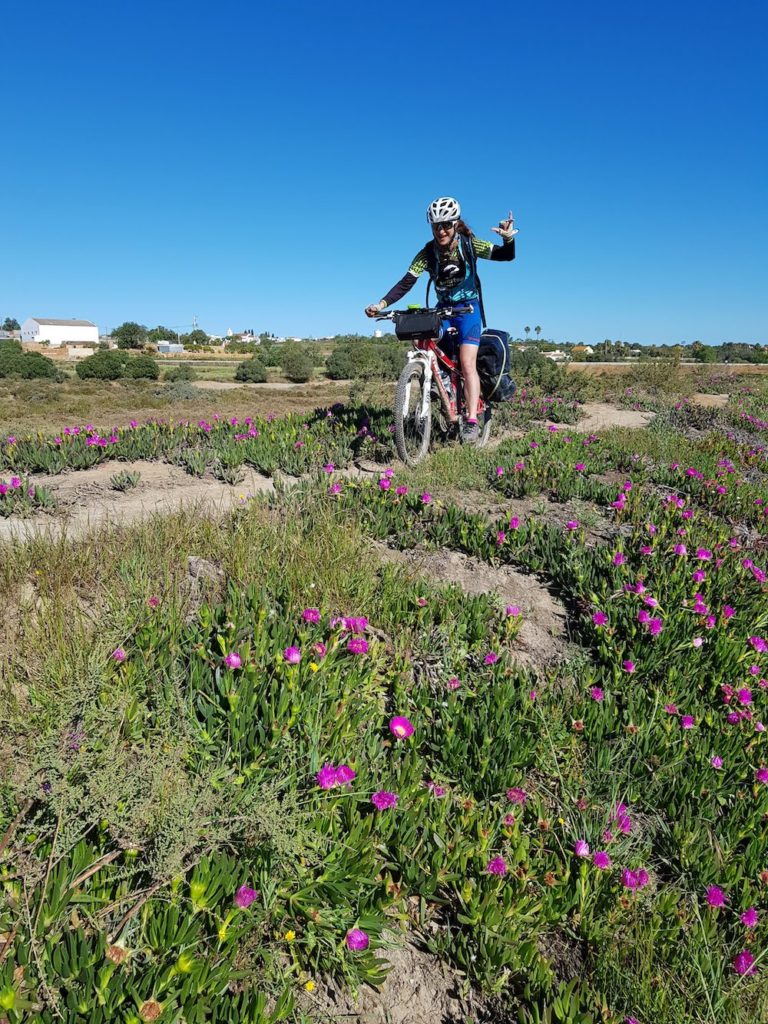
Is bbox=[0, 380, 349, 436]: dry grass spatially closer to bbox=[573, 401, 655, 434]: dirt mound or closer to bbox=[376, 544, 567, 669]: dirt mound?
bbox=[573, 401, 655, 434]: dirt mound

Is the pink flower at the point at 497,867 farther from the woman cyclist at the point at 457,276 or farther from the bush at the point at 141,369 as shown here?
the bush at the point at 141,369

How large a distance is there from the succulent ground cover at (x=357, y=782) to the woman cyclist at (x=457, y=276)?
3159 mm

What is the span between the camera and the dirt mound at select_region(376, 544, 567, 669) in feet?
11.1

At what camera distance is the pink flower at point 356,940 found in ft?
5.50

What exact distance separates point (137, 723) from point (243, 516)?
195cm

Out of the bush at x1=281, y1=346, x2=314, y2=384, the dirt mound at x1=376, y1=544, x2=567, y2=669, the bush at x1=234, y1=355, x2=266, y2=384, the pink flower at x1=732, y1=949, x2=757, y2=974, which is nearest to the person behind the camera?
the pink flower at x1=732, y1=949, x2=757, y2=974

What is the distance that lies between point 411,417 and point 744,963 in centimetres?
524

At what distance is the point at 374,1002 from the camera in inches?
68.1

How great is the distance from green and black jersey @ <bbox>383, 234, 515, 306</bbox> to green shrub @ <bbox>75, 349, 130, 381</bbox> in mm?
36084

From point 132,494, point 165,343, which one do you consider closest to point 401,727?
point 132,494

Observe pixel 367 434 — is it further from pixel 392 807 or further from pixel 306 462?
pixel 392 807

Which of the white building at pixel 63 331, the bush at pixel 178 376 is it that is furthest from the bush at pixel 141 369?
the white building at pixel 63 331

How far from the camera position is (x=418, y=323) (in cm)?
601

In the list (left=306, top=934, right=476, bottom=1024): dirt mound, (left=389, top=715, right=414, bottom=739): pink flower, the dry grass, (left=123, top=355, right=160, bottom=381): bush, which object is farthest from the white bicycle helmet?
(left=123, top=355, right=160, bottom=381): bush
